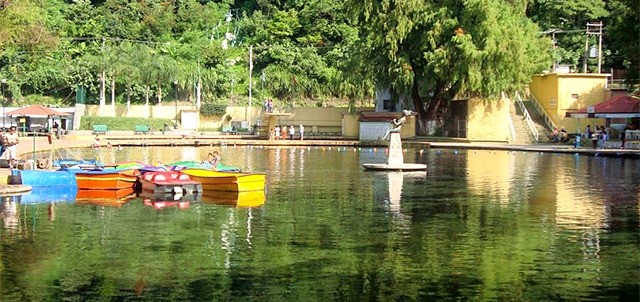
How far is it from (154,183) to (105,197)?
1.82 m

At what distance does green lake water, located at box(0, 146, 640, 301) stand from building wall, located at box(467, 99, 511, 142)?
32.9 meters

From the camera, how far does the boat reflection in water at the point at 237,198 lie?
31.6 m

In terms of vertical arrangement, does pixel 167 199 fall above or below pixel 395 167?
below

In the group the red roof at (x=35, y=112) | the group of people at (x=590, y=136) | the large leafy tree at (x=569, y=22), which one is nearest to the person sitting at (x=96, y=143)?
the red roof at (x=35, y=112)

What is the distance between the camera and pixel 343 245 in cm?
2322

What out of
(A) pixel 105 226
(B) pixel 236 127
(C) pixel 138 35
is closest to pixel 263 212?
(A) pixel 105 226

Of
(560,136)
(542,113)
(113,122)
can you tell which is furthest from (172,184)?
(113,122)

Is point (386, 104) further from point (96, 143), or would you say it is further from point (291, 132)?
point (96, 143)

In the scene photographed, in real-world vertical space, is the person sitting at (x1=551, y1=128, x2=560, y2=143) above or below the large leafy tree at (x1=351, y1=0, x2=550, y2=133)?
below

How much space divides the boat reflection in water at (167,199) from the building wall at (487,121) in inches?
1637

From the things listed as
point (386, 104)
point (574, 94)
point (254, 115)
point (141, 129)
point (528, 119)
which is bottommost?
point (141, 129)

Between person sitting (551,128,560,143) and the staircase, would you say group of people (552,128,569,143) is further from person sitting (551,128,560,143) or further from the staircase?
the staircase

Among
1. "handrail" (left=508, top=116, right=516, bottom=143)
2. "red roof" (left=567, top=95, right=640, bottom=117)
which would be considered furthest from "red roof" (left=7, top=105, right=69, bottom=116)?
"red roof" (left=567, top=95, right=640, bottom=117)

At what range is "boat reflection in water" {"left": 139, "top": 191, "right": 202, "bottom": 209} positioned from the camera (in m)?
31.0
